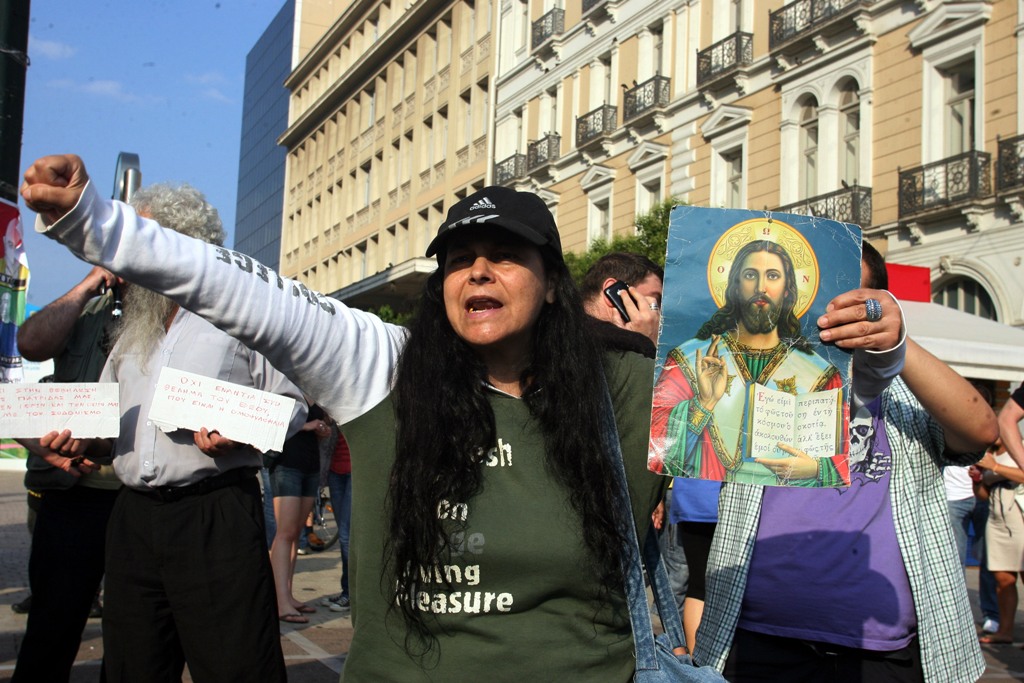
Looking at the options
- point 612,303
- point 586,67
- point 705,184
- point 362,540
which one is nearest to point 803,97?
point 705,184

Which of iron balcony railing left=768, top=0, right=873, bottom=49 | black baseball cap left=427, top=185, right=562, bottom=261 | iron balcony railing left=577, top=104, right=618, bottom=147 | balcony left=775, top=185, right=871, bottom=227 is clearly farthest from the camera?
iron balcony railing left=577, top=104, right=618, bottom=147

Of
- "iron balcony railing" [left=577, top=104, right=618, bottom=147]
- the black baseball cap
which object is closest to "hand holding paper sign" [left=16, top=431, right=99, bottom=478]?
the black baseball cap

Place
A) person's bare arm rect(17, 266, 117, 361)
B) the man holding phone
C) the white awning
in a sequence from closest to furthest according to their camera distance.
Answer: the man holding phone
person's bare arm rect(17, 266, 117, 361)
the white awning

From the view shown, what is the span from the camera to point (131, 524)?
145 inches

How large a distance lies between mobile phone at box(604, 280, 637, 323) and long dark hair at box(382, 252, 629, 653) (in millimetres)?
1110

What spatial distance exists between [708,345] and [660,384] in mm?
132

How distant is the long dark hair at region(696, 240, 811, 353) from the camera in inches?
91.2

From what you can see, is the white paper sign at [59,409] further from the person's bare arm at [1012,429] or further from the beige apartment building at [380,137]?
the beige apartment building at [380,137]

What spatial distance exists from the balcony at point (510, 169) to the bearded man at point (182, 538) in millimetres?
32935

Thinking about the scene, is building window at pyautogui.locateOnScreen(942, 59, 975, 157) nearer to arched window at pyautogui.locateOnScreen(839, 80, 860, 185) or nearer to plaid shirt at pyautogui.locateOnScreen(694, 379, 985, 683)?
arched window at pyautogui.locateOnScreen(839, 80, 860, 185)

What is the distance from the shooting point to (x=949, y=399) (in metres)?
2.64

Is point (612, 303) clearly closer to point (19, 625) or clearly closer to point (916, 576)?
point (916, 576)

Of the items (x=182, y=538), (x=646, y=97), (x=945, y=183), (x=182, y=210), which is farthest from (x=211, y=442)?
(x=646, y=97)

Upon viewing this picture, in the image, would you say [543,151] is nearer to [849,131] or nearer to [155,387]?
[849,131]
